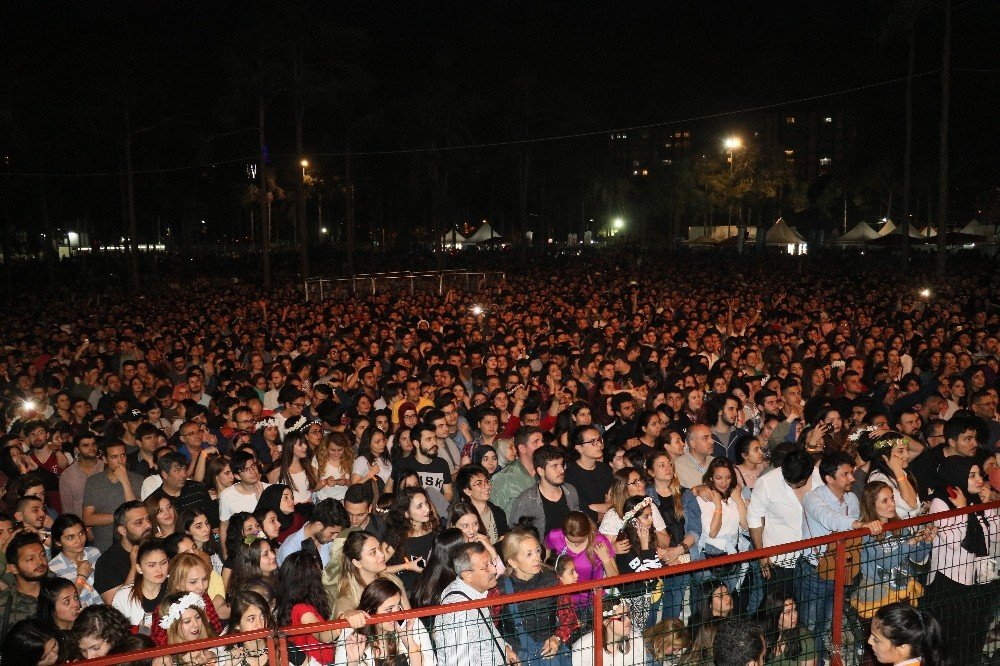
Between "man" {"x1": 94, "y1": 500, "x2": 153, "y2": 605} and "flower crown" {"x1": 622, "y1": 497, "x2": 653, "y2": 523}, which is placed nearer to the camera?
"man" {"x1": 94, "y1": 500, "x2": 153, "y2": 605}

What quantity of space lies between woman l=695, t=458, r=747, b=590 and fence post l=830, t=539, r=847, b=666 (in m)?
1.30

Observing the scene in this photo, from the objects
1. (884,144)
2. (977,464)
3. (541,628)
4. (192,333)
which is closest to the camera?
(541,628)

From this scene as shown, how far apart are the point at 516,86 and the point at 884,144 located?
18565 millimetres

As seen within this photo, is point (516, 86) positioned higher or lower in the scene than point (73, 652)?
higher

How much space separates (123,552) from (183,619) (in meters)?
1.46

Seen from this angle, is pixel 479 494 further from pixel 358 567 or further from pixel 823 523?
pixel 823 523

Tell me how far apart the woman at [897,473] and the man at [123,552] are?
5.16m

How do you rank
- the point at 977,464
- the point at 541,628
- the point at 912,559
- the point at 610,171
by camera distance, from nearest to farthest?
the point at 541,628
the point at 912,559
the point at 977,464
the point at 610,171

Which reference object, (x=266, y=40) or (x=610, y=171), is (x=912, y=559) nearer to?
(x=266, y=40)

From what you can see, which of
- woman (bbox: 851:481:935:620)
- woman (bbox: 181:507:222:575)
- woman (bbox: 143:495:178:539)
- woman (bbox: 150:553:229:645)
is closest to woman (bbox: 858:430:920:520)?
woman (bbox: 851:481:935:620)

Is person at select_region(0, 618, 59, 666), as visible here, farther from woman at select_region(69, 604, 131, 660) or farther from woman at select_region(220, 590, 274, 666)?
woman at select_region(220, 590, 274, 666)

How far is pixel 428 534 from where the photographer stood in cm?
570

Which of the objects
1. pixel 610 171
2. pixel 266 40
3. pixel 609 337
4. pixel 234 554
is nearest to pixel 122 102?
pixel 266 40

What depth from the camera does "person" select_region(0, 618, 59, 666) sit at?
4199mm
